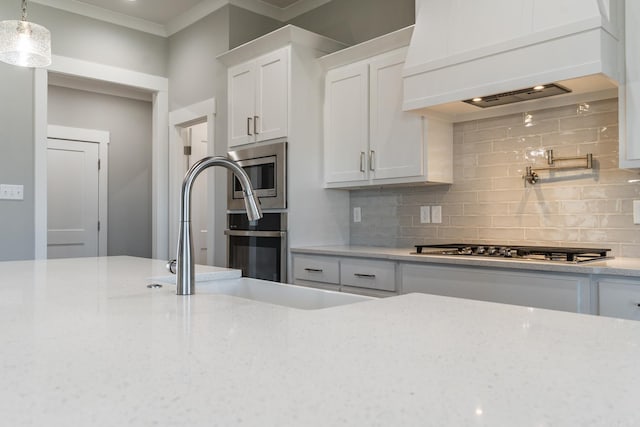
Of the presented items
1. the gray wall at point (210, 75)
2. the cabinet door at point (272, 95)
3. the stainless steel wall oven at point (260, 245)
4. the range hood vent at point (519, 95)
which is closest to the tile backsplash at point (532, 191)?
the range hood vent at point (519, 95)

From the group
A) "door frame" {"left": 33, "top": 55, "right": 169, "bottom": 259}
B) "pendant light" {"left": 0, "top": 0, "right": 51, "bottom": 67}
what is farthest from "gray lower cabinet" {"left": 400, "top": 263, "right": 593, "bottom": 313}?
"door frame" {"left": 33, "top": 55, "right": 169, "bottom": 259}

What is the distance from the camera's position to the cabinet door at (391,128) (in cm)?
303

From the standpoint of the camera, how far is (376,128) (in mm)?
3246

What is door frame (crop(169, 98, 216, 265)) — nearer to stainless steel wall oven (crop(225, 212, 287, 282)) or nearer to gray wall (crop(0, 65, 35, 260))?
stainless steel wall oven (crop(225, 212, 287, 282))

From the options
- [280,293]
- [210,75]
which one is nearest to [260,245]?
[210,75]

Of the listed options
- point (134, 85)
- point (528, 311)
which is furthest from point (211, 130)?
point (528, 311)

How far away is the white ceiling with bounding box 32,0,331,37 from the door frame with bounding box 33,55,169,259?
441mm

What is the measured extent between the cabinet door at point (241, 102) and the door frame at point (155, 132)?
1157mm

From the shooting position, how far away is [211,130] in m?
4.28

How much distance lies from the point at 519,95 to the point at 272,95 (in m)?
1.72

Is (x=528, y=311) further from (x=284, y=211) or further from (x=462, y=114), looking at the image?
(x=284, y=211)

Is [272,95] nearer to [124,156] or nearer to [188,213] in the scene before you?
[188,213]

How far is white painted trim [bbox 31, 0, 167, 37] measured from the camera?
13.7 ft

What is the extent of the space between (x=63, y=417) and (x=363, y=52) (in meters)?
3.08
